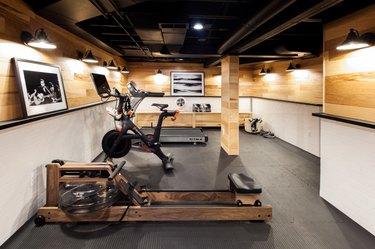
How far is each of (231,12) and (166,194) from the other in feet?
→ 8.58

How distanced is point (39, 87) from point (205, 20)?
8.38 feet

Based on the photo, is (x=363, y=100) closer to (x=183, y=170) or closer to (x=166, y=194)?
(x=166, y=194)

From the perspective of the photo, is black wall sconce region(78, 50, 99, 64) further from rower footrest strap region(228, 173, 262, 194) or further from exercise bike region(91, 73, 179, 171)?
rower footrest strap region(228, 173, 262, 194)

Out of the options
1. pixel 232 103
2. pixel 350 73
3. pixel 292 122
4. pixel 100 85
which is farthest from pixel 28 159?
pixel 292 122

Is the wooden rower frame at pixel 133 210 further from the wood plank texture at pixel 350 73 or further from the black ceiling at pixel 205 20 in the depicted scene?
the black ceiling at pixel 205 20

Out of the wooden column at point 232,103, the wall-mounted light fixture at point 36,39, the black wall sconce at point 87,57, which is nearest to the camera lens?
the wall-mounted light fixture at point 36,39

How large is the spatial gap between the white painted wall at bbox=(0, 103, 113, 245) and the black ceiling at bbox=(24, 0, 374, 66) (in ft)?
4.42

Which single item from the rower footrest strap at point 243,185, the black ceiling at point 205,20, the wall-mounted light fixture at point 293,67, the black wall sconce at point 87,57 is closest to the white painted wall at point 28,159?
Answer: the black wall sconce at point 87,57

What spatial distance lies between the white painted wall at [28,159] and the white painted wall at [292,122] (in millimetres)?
4581

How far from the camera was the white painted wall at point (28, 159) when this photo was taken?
7.61ft

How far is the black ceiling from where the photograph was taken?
2.59 metres

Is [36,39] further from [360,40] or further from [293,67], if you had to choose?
[293,67]

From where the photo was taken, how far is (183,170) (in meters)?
4.44

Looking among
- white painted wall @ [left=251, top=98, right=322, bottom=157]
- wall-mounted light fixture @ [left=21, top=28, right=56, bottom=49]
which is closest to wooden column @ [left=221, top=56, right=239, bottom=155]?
white painted wall @ [left=251, top=98, right=322, bottom=157]
